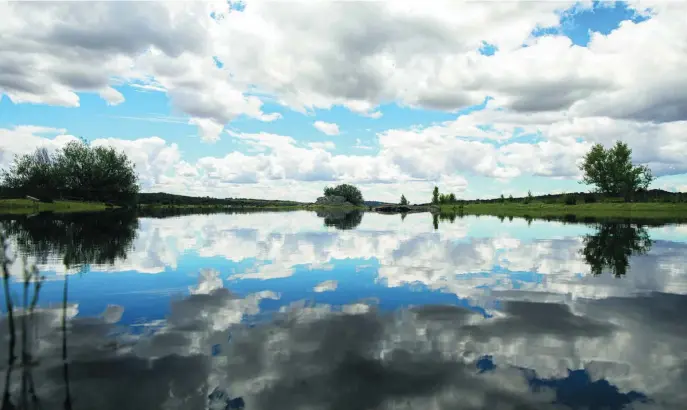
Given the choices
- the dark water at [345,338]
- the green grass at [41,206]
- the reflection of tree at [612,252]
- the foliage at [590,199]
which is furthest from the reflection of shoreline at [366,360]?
the foliage at [590,199]

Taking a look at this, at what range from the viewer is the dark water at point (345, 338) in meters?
8.33

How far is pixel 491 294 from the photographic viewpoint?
17344 millimetres

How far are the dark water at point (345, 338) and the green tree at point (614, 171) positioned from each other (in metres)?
157

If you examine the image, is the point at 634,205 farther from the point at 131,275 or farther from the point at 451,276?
the point at 131,275

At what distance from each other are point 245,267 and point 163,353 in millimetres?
13461

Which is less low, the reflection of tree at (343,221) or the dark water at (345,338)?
the dark water at (345,338)

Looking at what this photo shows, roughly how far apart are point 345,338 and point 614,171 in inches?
6987

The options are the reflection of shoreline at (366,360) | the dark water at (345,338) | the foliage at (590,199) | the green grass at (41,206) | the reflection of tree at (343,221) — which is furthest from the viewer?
the foliage at (590,199)

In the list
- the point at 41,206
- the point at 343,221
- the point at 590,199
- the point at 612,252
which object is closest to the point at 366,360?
the point at 612,252

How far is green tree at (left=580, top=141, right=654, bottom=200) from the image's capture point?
158 metres

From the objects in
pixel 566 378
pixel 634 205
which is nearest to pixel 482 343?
pixel 566 378

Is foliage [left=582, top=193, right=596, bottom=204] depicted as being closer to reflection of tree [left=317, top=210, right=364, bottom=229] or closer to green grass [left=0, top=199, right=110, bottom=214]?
reflection of tree [left=317, top=210, right=364, bottom=229]

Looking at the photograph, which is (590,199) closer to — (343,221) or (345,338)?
(343,221)

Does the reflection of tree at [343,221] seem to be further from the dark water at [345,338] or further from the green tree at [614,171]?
the green tree at [614,171]
